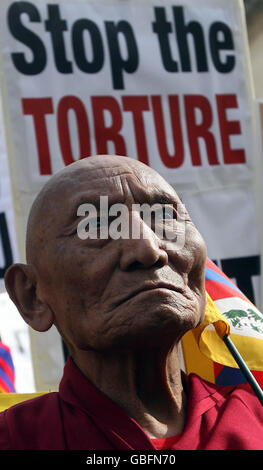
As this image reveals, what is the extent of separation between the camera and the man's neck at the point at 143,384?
6.11 feet

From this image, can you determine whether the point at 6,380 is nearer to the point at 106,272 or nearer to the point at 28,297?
the point at 28,297

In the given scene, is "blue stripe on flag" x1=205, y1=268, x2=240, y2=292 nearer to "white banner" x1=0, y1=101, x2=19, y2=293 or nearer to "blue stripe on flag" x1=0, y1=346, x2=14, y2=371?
"blue stripe on flag" x1=0, y1=346, x2=14, y2=371

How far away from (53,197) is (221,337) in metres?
0.68

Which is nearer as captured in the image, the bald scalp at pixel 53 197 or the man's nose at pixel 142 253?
the man's nose at pixel 142 253

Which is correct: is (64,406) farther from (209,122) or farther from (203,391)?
(209,122)

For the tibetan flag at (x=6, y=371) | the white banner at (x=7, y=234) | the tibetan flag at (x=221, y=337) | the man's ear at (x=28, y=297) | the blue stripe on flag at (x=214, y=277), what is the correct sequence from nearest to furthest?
the man's ear at (x=28, y=297) < the tibetan flag at (x=221, y=337) < the blue stripe on flag at (x=214, y=277) < the tibetan flag at (x=6, y=371) < the white banner at (x=7, y=234)

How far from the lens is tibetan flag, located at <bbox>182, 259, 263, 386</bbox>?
7.73 ft

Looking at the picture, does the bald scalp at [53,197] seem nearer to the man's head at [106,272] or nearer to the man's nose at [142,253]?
the man's head at [106,272]

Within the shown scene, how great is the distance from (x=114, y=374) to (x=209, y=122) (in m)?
2.96

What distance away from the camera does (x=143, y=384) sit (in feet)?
6.23

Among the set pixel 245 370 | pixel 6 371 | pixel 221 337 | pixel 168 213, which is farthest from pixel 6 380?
pixel 168 213

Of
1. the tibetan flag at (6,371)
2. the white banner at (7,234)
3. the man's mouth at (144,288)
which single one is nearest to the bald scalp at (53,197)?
the man's mouth at (144,288)

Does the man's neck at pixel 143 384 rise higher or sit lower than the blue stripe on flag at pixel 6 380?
higher

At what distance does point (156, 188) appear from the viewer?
6.46 ft
